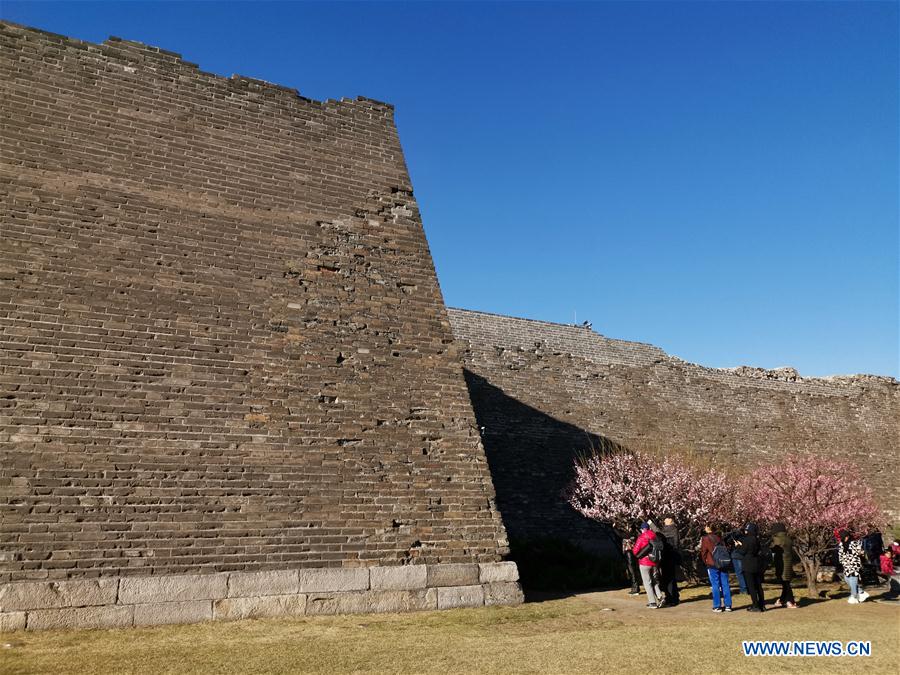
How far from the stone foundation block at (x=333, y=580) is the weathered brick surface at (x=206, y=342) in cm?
13

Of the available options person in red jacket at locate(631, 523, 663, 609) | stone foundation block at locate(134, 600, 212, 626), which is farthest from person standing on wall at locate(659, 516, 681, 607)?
stone foundation block at locate(134, 600, 212, 626)

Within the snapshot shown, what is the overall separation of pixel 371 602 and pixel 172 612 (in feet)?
7.44

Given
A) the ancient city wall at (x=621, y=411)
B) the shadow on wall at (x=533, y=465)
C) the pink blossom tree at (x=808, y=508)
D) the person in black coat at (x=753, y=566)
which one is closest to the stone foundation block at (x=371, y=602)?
the person in black coat at (x=753, y=566)

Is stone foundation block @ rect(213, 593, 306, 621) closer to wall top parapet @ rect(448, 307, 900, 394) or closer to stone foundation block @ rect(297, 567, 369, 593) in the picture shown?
stone foundation block @ rect(297, 567, 369, 593)

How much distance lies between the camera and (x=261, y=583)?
7223 millimetres

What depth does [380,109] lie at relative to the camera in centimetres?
1220

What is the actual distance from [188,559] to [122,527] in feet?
2.70

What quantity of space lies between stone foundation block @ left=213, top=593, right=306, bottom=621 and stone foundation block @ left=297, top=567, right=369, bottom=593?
15 centimetres

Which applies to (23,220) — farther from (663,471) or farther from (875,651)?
(663,471)

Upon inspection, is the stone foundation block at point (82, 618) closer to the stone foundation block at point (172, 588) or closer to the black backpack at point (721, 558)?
the stone foundation block at point (172, 588)

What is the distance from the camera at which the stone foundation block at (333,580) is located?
24.3ft

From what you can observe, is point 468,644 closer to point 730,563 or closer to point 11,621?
point 730,563

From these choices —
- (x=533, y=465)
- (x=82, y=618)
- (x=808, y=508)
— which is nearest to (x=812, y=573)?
(x=808, y=508)

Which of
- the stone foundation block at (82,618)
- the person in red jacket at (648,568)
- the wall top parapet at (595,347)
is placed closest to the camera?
the stone foundation block at (82,618)
